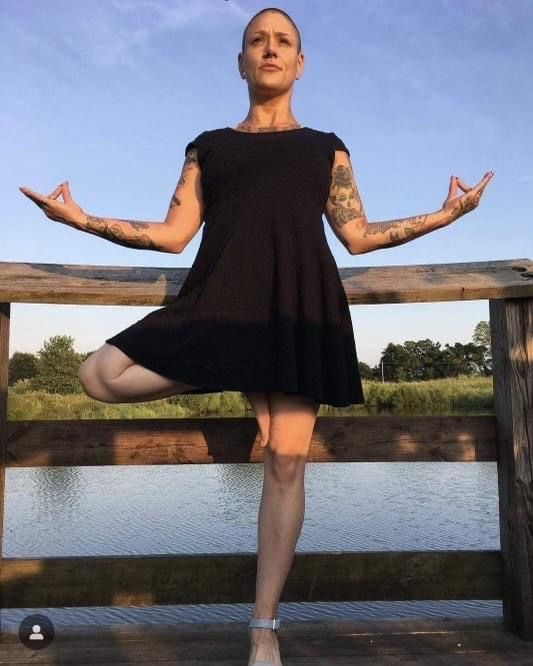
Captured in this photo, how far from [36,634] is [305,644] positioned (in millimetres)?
812

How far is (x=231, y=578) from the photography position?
192 centimetres

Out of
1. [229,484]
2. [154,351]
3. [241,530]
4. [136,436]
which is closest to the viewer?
[154,351]

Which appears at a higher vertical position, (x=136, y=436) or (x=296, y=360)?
(x=296, y=360)

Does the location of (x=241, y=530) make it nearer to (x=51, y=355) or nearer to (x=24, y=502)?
(x=24, y=502)

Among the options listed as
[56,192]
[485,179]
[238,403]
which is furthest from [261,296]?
[238,403]

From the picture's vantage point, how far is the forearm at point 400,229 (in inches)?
68.4

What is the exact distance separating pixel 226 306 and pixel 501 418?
1085 mm

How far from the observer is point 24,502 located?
6.48m

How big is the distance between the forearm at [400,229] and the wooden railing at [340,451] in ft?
0.51

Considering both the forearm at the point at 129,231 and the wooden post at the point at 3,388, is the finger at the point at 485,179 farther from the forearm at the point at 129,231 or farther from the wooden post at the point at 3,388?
the wooden post at the point at 3,388

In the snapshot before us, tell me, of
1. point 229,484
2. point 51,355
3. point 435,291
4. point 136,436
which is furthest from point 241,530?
point 51,355

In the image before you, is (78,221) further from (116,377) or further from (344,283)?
(344,283)

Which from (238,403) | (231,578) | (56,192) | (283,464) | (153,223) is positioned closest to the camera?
(283,464)

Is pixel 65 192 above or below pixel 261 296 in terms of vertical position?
above
